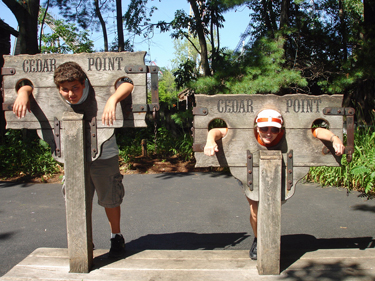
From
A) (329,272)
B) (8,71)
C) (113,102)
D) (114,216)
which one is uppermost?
(8,71)

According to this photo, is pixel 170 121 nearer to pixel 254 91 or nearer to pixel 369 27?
pixel 254 91

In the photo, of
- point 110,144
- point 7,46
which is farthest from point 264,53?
point 7,46

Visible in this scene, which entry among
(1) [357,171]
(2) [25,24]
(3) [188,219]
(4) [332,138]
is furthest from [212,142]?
(2) [25,24]

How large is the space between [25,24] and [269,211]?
8.52 meters

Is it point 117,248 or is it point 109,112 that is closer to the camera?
point 109,112

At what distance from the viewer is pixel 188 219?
4.54 m

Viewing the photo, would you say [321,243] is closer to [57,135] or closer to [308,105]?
[308,105]

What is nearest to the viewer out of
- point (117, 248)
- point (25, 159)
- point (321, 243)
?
point (117, 248)

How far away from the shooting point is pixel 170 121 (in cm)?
964

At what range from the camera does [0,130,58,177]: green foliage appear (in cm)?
721

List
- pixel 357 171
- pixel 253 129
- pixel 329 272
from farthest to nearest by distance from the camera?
pixel 357 171
pixel 253 129
pixel 329 272

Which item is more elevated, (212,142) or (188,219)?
(212,142)

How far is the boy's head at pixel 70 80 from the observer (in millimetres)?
2506

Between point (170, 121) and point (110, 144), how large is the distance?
675 cm
